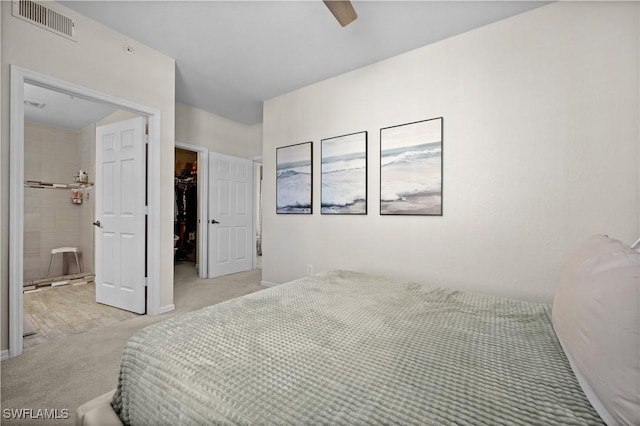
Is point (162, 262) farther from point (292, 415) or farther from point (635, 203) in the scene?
point (635, 203)

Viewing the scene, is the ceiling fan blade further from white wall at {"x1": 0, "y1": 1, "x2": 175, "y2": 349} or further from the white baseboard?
the white baseboard

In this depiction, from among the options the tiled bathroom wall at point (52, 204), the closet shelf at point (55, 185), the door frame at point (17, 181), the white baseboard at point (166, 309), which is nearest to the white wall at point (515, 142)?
the white baseboard at point (166, 309)

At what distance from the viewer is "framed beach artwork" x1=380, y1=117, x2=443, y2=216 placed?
251cm

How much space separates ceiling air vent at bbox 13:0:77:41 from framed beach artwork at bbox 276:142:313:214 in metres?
2.21

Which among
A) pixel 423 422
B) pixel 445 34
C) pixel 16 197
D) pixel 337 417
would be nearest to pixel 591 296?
pixel 423 422

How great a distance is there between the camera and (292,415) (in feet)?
2.08

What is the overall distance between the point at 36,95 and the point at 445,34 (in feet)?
16.4

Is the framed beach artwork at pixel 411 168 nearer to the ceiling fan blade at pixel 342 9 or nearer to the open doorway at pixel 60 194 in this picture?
the ceiling fan blade at pixel 342 9

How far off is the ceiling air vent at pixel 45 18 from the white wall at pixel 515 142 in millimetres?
2589

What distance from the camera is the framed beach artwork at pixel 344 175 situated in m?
2.98

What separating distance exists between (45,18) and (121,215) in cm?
176

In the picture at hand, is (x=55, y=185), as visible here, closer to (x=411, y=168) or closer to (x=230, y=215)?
(x=230, y=215)

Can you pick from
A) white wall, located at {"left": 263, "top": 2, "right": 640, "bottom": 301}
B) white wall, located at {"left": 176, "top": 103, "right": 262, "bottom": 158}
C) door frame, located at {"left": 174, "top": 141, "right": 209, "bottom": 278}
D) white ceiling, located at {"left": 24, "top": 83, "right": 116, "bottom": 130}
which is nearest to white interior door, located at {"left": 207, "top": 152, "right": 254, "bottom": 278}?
door frame, located at {"left": 174, "top": 141, "right": 209, "bottom": 278}

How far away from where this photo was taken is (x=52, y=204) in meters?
4.54
